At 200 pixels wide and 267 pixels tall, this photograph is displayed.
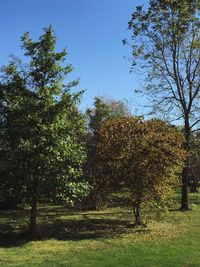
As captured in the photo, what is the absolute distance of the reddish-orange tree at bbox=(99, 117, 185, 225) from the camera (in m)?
18.9

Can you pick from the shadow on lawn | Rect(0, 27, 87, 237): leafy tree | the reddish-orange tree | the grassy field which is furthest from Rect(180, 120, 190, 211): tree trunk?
Rect(0, 27, 87, 237): leafy tree

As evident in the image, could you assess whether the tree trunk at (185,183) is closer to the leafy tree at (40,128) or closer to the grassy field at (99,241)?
the grassy field at (99,241)

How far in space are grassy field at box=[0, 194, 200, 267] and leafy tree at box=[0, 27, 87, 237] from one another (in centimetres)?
165

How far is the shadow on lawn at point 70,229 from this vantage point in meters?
16.9

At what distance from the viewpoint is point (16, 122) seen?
16578 mm

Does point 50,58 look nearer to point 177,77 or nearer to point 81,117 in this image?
point 81,117

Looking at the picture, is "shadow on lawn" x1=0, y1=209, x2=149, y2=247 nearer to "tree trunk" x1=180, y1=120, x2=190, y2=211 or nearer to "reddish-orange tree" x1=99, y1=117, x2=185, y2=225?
"reddish-orange tree" x1=99, y1=117, x2=185, y2=225

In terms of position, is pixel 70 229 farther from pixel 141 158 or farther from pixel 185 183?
pixel 185 183

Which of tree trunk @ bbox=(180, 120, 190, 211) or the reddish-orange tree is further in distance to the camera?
tree trunk @ bbox=(180, 120, 190, 211)

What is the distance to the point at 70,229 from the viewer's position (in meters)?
19.0

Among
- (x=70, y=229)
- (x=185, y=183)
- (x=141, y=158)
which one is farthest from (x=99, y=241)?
(x=185, y=183)

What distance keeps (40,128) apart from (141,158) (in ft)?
15.2

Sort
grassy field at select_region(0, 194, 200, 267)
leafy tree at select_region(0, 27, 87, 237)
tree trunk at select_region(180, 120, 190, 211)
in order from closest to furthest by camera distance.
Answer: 1. grassy field at select_region(0, 194, 200, 267)
2. leafy tree at select_region(0, 27, 87, 237)
3. tree trunk at select_region(180, 120, 190, 211)

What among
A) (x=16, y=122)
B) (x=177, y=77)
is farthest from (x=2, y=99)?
(x=177, y=77)
